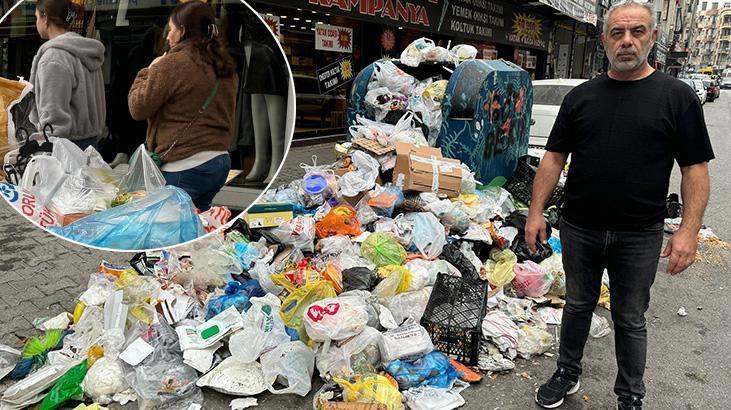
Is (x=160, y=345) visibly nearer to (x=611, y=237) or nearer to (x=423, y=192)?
(x=611, y=237)

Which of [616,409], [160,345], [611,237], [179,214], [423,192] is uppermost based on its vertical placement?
[179,214]

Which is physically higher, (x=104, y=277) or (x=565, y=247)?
(x=565, y=247)

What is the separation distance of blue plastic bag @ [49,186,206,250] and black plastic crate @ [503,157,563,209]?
470 centimetres

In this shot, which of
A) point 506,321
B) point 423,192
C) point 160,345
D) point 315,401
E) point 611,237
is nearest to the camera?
point 611,237

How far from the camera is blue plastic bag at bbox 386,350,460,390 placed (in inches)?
107

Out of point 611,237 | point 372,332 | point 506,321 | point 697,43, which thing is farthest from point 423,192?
point 697,43

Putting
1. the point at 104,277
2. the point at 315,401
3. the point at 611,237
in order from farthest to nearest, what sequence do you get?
the point at 104,277 → the point at 315,401 → the point at 611,237

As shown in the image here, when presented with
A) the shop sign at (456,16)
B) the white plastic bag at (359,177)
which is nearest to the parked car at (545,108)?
the shop sign at (456,16)

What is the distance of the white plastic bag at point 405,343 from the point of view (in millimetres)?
2812

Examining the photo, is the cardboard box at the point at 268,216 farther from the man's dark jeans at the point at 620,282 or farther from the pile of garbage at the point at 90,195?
the pile of garbage at the point at 90,195

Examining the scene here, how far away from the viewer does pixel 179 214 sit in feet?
3.79

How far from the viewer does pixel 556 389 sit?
268cm

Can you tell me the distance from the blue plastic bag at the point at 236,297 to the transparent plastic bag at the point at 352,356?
0.66 m

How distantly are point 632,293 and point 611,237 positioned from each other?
0.27 metres
